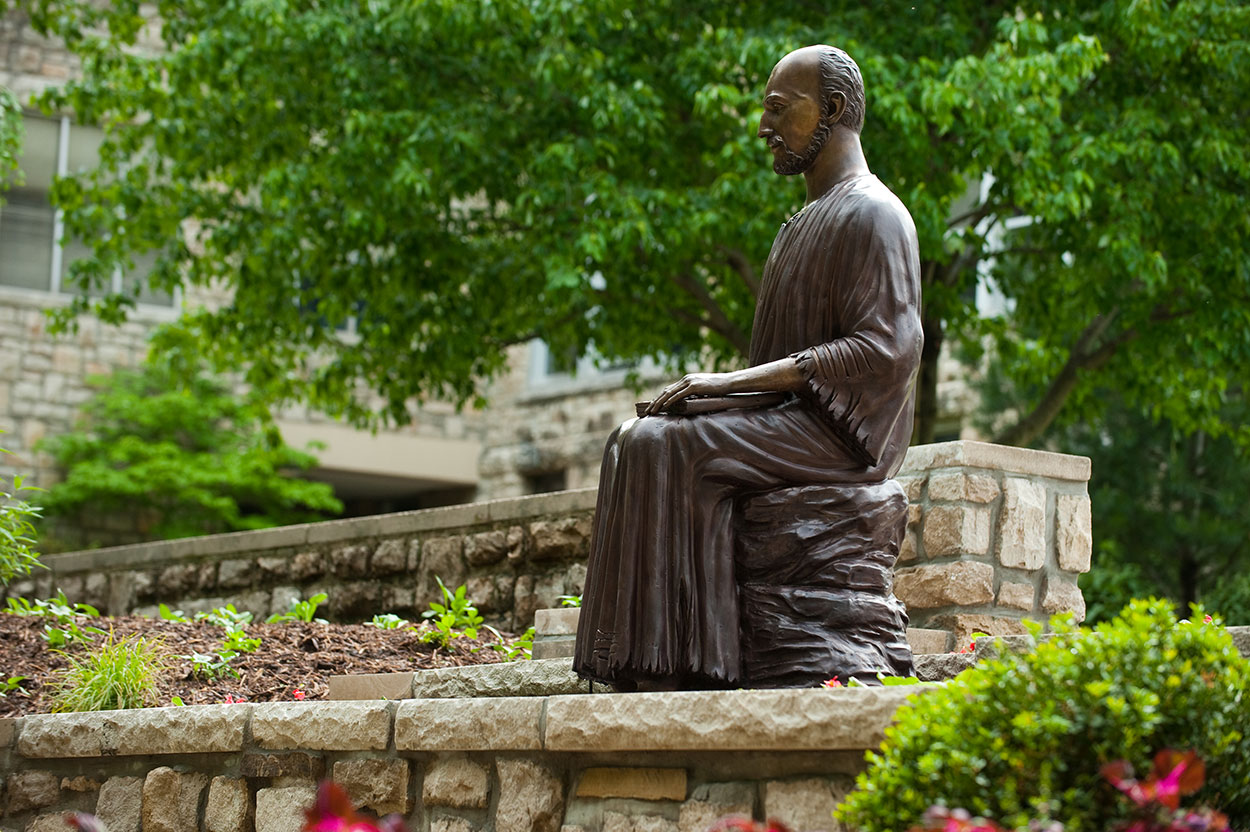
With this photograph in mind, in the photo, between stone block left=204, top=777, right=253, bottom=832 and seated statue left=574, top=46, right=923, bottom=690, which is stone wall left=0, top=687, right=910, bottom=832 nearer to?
stone block left=204, top=777, right=253, bottom=832

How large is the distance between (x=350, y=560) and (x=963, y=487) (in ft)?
13.2

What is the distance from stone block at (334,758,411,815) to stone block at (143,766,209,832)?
0.68 metres

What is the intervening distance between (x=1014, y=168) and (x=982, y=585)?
368 cm

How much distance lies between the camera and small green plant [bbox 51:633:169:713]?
594 centimetres

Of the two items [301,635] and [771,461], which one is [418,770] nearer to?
[771,461]

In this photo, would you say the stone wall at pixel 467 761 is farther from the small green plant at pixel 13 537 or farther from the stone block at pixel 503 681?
the small green plant at pixel 13 537

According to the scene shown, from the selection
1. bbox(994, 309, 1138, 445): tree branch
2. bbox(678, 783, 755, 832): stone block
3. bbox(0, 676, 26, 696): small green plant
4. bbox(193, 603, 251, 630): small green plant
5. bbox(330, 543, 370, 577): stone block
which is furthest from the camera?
bbox(994, 309, 1138, 445): tree branch

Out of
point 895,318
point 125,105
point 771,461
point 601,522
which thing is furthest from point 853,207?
point 125,105

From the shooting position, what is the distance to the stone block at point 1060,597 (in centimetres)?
629

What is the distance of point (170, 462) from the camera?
1475 cm

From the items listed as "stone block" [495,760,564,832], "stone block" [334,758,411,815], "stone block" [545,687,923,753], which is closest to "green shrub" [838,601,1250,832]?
"stone block" [545,687,923,753]

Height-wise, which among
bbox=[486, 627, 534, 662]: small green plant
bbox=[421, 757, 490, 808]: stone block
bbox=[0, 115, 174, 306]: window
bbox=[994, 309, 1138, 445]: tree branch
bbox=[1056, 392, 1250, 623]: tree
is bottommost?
bbox=[421, 757, 490, 808]: stone block

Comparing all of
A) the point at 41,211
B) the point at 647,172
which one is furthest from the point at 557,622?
the point at 41,211

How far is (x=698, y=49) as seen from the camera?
9.69 metres
